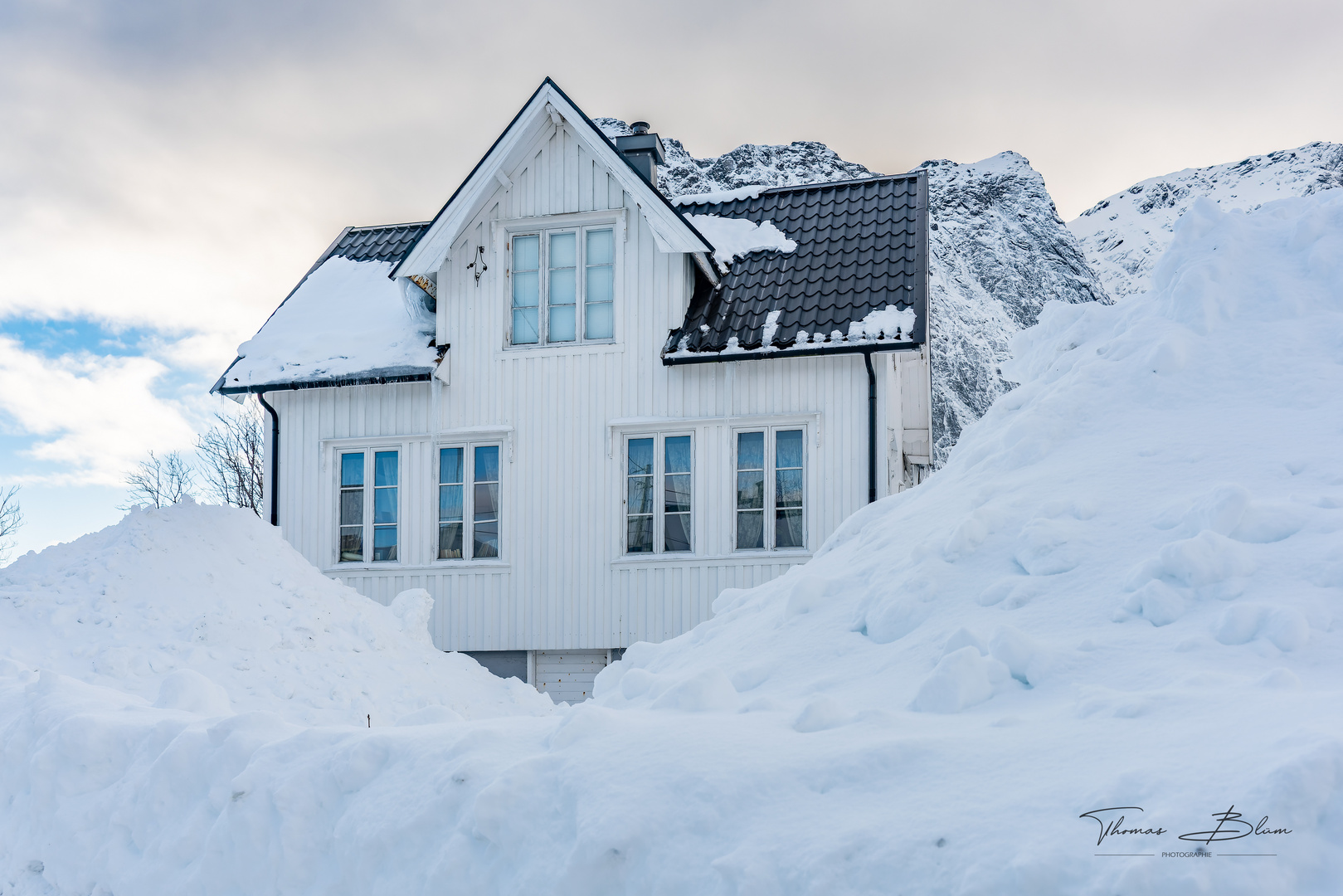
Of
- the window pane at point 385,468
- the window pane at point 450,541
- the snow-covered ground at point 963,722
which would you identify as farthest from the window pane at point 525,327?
the snow-covered ground at point 963,722

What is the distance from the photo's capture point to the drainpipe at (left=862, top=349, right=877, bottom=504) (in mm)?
10648

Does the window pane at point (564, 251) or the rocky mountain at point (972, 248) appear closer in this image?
Answer: the window pane at point (564, 251)

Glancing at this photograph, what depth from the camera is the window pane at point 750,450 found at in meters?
11.1

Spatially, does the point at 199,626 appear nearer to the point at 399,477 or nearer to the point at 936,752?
the point at 399,477

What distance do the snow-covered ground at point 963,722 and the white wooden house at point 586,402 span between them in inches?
189

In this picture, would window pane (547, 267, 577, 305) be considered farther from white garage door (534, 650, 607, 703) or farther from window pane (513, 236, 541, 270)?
white garage door (534, 650, 607, 703)

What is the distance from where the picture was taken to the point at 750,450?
11125mm

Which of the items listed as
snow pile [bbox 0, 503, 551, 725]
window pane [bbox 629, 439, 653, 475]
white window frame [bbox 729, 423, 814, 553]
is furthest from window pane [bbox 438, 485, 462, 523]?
white window frame [bbox 729, 423, 814, 553]

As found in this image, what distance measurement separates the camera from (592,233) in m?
11.9

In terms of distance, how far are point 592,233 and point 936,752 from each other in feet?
31.6

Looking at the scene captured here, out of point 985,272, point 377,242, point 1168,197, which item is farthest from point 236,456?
point 1168,197

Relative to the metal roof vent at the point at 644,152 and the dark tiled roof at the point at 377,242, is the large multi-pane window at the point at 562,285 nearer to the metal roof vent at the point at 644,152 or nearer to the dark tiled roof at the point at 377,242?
the metal roof vent at the point at 644,152

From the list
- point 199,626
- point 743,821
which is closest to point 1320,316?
point 743,821

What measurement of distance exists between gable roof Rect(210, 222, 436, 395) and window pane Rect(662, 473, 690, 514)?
9.80 feet
